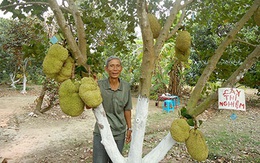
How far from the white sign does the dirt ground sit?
1.73 meters

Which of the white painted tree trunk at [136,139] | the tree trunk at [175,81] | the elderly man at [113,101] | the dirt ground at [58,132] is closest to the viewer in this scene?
the white painted tree trunk at [136,139]

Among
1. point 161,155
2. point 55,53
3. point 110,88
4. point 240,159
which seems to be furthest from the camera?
point 240,159

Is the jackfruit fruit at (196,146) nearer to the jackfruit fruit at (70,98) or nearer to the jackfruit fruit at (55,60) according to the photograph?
the jackfruit fruit at (70,98)

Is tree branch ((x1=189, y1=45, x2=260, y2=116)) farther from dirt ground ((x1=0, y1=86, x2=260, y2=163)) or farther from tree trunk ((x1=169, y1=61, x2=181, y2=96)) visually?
tree trunk ((x1=169, y1=61, x2=181, y2=96))

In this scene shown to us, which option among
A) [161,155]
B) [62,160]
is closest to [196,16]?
[161,155]

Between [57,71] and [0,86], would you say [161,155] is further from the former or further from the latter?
[0,86]

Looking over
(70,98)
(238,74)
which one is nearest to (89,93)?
(70,98)

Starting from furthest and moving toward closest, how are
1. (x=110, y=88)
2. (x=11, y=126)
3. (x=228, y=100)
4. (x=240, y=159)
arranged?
(x=11, y=126)
(x=240, y=159)
(x=110, y=88)
(x=228, y=100)

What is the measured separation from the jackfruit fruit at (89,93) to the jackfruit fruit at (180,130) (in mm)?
546

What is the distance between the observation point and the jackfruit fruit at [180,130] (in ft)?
5.35

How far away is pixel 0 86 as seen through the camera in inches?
478

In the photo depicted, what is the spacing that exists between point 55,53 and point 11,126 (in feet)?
14.0

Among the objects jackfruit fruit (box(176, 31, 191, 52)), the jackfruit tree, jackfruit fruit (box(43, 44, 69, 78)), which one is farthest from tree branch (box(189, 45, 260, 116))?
jackfruit fruit (box(43, 44, 69, 78))

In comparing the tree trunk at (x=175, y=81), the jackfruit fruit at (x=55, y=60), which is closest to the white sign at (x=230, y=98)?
the jackfruit fruit at (x=55, y=60)
